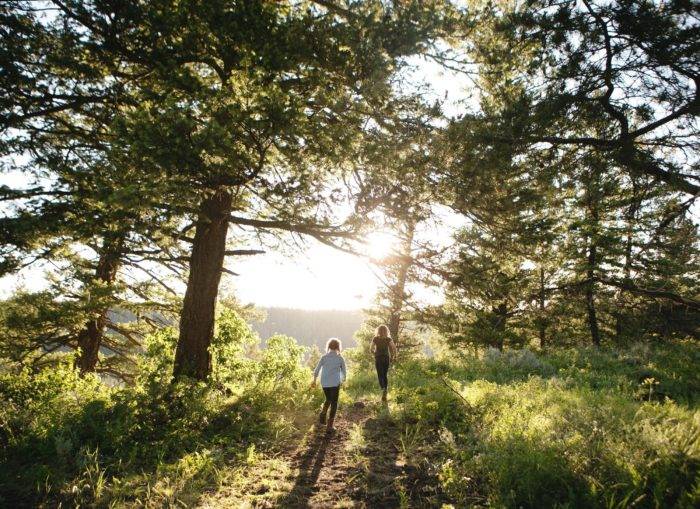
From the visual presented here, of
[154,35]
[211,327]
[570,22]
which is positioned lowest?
[211,327]

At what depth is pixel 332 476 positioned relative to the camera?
19.1 feet

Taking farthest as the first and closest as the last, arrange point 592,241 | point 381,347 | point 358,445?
1. point 592,241
2. point 381,347
3. point 358,445

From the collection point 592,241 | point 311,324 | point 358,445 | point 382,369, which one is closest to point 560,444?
point 358,445

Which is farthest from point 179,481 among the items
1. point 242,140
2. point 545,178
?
point 545,178

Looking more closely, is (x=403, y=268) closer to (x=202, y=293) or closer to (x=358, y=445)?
(x=358, y=445)

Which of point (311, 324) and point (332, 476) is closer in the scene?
point (332, 476)

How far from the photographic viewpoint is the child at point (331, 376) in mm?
8203

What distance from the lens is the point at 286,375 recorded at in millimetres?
10805

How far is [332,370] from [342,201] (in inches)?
147

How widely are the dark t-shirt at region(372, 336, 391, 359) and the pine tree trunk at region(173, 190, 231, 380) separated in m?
4.46

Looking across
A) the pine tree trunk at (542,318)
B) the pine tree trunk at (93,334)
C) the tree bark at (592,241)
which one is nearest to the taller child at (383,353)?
the pine tree trunk at (542,318)

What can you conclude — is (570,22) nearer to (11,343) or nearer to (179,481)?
(179,481)

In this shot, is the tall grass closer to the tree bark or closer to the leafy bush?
the tree bark

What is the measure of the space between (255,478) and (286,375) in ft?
16.8
